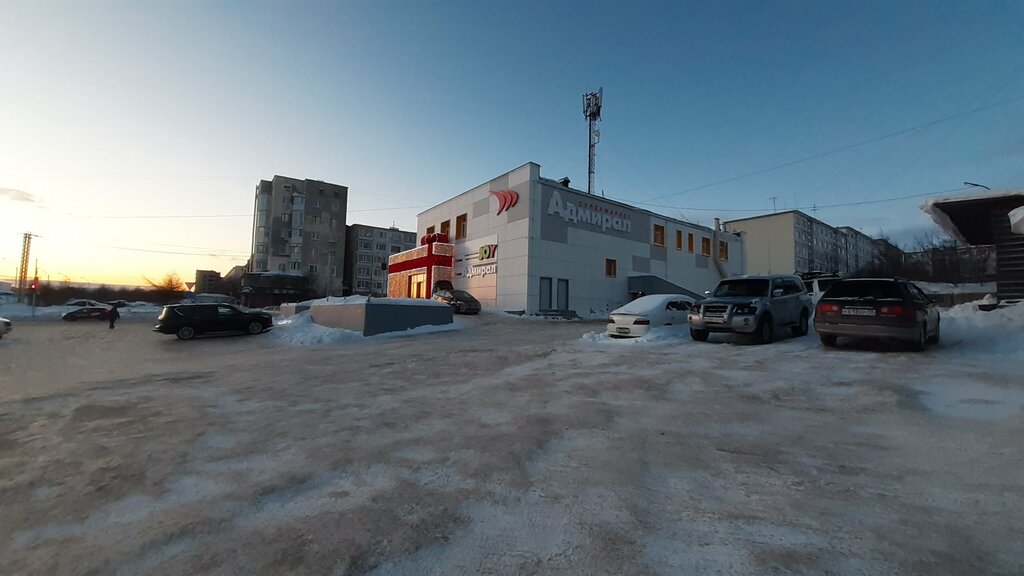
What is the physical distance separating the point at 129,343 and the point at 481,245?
65.0 ft

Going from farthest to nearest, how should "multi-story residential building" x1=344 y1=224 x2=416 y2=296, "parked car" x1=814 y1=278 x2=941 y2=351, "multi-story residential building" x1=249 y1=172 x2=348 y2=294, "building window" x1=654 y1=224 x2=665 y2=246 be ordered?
"multi-story residential building" x1=344 y1=224 x2=416 y2=296 < "multi-story residential building" x1=249 y1=172 x2=348 y2=294 < "building window" x1=654 y1=224 x2=665 y2=246 < "parked car" x1=814 y1=278 x2=941 y2=351

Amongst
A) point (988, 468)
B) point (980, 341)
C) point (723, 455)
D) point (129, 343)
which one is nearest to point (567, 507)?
point (723, 455)

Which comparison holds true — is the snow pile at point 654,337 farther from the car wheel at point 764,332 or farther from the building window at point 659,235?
the building window at point 659,235

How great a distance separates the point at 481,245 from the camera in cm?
3192

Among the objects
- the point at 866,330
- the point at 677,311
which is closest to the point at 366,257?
the point at 677,311

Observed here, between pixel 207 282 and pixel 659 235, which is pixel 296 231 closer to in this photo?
pixel 207 282

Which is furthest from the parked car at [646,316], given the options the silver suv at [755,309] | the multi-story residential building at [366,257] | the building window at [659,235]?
the multi-story residential building at [366,257]

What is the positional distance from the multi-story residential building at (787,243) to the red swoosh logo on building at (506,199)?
53608 mm

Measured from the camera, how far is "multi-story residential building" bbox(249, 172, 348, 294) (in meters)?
70.7

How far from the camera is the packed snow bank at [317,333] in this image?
17047 mm

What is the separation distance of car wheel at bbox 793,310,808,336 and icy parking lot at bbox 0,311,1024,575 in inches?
161

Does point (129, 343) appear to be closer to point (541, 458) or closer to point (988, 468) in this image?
point (541, 458)

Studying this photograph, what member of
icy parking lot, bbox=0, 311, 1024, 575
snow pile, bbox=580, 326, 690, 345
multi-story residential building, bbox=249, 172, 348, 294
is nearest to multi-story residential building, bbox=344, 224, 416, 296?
multi-story residential building, bbox=249, 172, 348, 294

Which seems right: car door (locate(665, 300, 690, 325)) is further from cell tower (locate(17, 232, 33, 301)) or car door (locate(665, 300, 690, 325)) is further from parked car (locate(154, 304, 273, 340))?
cell tower (locate(17, 232, 33, 301))
